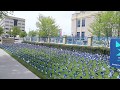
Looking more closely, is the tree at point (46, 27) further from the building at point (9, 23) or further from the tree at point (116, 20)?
the building at point (9, 23)

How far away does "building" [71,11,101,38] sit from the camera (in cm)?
4142

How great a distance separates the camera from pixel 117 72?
9133 mm

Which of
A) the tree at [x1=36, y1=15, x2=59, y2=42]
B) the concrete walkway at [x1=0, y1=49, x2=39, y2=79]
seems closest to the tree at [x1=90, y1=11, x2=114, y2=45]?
the tree at [x1=36, y1=15, x2=59, y2=42]

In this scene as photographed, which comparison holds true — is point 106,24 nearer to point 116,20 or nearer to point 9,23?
point 116,20

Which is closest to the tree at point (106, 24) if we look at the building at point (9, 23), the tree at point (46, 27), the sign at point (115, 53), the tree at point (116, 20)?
the tree at point (116, 20)

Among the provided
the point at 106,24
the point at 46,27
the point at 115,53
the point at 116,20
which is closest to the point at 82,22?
the point at 46,27

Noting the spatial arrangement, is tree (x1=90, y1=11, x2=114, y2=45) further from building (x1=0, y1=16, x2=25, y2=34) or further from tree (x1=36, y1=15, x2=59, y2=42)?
building (x1=0, y1=16, x2=25, y2=34)

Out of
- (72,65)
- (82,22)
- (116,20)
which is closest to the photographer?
(72,65)

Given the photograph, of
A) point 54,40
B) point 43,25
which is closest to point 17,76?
point 54,40

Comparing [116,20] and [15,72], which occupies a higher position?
[116,20]

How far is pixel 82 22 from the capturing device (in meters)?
44.7

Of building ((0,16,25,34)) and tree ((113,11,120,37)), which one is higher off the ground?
building ((0,16,25,34))
